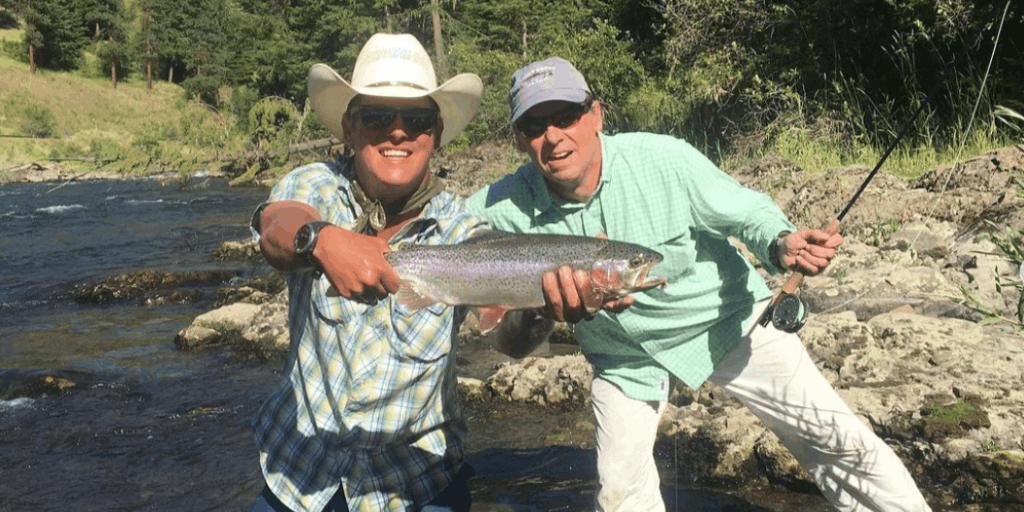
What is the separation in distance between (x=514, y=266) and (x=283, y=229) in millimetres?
848

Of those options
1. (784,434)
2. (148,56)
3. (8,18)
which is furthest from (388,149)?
(8,18)

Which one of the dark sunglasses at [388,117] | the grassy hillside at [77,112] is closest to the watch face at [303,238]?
the dark sunglasses at [388,117]

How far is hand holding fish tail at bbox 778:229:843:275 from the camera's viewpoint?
12.2 feet

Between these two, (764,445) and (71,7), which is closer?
(764,445)

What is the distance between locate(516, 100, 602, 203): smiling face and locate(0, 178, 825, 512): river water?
7.76 ft

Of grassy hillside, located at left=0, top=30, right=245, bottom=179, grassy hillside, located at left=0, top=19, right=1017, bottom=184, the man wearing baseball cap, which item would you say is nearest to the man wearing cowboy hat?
the man wearing baseball cap

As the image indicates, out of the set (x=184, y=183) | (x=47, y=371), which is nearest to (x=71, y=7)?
(x=184, y=183)

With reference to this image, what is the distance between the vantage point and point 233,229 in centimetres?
2144

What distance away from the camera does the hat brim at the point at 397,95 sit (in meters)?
3.13

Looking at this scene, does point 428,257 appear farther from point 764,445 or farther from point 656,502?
point 764,445

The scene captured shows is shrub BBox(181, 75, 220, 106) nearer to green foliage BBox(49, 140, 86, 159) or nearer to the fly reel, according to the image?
green foliage BBox(49, 140, 86, 159)

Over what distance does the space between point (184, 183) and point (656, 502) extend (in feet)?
102

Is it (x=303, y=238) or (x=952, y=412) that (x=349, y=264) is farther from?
(x=952, y=412)

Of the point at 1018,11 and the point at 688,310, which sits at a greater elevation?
the point at 1018,11
